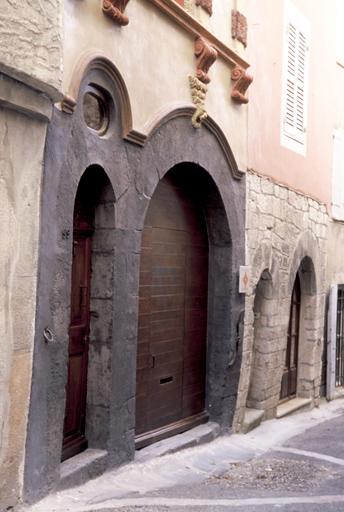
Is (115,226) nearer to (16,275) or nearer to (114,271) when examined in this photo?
(114,271)

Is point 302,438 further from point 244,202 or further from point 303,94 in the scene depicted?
point 303,94

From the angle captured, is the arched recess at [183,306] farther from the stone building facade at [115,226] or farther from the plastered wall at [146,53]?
the plastered wall at [146,53]

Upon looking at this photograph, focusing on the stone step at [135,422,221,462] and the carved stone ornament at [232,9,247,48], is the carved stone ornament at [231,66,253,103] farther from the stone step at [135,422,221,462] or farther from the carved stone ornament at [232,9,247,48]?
the stone step at [135,422,221,462]

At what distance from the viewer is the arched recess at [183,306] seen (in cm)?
647

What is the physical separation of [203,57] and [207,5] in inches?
23.5

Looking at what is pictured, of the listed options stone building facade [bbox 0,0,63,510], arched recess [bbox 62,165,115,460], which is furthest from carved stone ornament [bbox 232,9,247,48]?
stone building facade [bbox 0,0,63,510]

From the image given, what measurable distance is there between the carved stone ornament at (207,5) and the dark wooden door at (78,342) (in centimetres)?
265

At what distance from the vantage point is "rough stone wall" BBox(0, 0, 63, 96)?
3.92 meters

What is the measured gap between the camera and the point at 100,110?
5422mm

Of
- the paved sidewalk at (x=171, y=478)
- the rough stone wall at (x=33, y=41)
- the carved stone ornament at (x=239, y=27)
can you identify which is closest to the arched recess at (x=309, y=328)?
the paved sidewalk at (x=171, y=478)

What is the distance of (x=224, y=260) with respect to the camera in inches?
299

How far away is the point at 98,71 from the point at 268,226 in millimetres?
3877

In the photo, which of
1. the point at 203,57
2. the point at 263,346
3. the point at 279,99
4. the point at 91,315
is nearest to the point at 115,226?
the point at 91,315

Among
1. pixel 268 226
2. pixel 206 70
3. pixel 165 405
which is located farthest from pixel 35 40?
pixel 268 226
